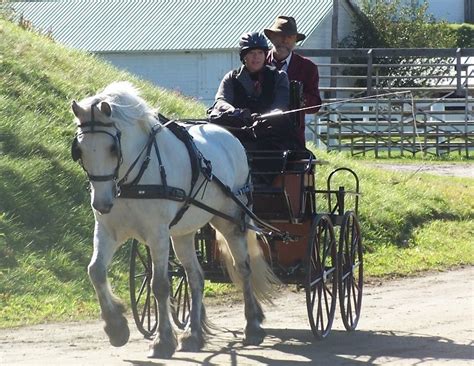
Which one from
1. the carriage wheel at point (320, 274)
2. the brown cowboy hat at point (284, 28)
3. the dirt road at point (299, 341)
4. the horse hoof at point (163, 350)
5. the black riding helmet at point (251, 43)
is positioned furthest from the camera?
the brown cowboy hat at point (284, 28)

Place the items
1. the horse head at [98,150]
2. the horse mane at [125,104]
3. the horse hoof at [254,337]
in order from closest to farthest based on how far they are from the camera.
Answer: the horse head at [98,150], the horse mane at [125,104], the horse hoof at [254,337]

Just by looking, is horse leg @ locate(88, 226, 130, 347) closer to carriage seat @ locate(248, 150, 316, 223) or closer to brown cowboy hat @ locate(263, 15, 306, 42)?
carriage seat @ locate(248, 150, 316, 223)

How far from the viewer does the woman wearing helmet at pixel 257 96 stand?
9.54 m

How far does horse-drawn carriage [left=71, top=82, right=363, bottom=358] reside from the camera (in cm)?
771

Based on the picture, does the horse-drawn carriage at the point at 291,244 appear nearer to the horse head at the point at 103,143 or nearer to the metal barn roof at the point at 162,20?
the horse head at the point at 103,143

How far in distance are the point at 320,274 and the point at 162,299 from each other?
185 centimetres

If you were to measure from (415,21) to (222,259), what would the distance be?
39.0m

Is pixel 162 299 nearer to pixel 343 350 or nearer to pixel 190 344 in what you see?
pixel 190 344

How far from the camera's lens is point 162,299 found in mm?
8070

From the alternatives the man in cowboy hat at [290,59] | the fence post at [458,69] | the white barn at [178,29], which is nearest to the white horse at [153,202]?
the man in cowboy hat at [290,59]

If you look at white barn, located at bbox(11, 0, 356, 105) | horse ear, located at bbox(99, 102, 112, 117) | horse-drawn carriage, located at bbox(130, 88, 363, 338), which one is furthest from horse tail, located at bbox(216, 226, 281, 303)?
white barn, located at bbox(11, 0, 356, 105)

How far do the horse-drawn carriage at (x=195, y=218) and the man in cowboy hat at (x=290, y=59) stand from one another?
84 centimetres

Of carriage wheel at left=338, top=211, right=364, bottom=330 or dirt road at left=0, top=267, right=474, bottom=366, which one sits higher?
carriage wheel at left=338, top=211, right=364, bottom=330

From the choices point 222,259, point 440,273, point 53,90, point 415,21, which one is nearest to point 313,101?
point 222,259
